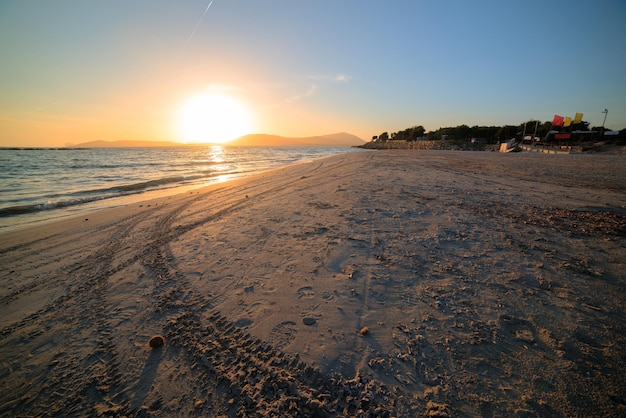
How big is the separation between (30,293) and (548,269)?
27.6 feet

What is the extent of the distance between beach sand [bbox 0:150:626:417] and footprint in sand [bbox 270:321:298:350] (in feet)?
0.08

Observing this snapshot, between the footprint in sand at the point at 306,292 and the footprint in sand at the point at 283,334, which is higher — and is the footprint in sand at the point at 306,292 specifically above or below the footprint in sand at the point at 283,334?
above

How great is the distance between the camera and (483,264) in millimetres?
4023

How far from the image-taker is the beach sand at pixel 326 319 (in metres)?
2.12

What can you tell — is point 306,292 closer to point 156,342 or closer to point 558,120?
point 156,342

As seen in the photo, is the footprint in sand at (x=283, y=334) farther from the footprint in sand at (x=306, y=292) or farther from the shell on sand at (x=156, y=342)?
the shell on sand at (x=156, y=342)

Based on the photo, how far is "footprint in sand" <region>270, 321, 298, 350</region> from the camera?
2.67 meters

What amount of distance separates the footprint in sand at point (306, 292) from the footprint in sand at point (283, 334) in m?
0.52

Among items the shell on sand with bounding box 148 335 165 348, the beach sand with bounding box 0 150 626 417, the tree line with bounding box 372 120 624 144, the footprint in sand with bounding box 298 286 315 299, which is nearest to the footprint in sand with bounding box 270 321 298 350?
the beach sand with bounding box 0 150 626 417

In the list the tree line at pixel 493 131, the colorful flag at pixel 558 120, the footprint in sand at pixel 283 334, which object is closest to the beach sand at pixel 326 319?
the footprint in sand at pixel 283 334

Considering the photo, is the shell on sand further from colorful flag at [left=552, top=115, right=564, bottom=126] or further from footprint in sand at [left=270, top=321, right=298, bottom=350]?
colorful flag at [left=552, top=115, right=564, bottom=126]


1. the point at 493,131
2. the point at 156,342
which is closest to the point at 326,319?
the point at 156,342

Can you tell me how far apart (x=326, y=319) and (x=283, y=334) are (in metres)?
0.55

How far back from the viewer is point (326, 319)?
2.96m
